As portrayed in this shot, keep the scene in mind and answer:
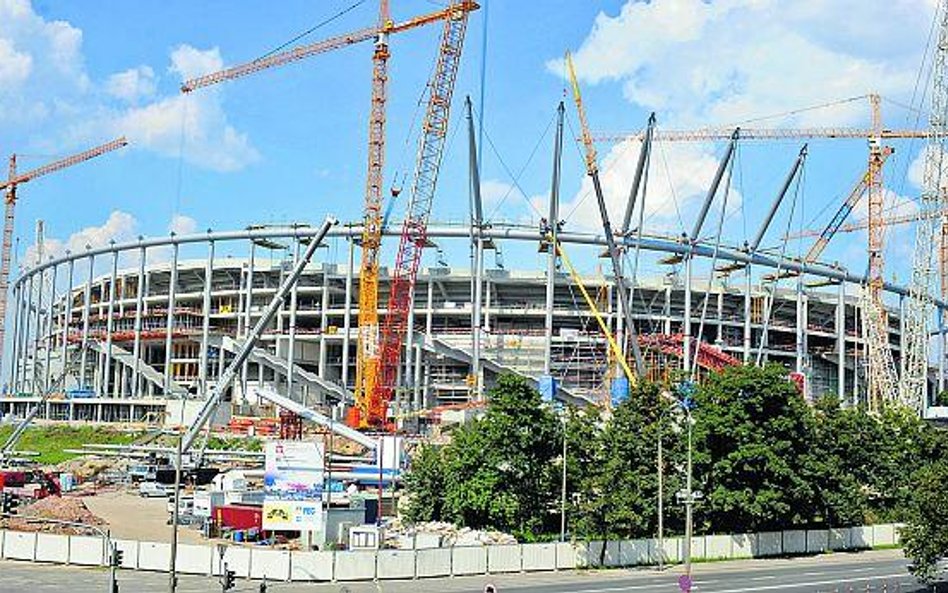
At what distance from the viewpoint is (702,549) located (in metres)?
61.5

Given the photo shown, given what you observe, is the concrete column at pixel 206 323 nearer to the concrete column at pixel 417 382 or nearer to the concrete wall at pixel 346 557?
the concrete column at pixel 417 382

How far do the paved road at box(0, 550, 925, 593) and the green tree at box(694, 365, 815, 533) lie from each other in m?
4.79

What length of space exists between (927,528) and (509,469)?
24516 millimetres

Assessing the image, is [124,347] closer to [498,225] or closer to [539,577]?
[498,225]

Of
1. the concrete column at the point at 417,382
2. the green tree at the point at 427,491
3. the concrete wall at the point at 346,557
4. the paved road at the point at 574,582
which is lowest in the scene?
the paved road at the point at 574,582

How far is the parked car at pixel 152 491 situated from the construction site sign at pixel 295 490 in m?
32.7

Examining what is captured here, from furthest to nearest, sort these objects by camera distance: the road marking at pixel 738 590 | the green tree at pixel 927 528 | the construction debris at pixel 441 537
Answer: the construction debris at pixel 441 537 → the road marking at pixel 738 590 → the green tree at pixel 927 528

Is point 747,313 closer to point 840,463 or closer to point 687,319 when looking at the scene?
point 687,319

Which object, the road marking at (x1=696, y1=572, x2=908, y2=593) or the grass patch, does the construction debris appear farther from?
the grass patch

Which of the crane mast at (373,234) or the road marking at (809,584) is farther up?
the crane mast at (373,234)

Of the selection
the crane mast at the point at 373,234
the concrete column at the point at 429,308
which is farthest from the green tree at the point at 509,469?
the concrete column at the point at 429,308

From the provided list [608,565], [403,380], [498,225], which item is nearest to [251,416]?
[403,380]

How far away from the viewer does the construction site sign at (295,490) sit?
56281 millimetres

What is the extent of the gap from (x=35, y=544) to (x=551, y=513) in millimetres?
29135
